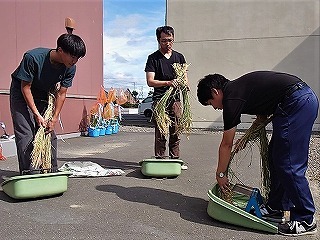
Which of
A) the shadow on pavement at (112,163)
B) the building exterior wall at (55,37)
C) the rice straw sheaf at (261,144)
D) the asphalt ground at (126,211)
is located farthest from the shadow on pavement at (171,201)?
the building exterior wall at (55,37)

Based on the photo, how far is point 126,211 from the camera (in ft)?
11.5

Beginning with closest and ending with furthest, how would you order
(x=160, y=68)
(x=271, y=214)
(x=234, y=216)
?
(x=234, y=216) → (x=271, y=214) → (x=160, y=68)

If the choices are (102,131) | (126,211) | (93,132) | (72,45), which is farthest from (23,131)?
(102,131)

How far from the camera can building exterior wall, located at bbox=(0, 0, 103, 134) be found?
7203 mm

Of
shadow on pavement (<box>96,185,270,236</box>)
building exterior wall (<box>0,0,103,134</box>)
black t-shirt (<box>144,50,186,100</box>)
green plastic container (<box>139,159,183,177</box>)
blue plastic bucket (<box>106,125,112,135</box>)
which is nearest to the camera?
shadow on pavement (<box>96,185,270,236</box>)

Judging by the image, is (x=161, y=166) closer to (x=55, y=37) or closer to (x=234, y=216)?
(x=234, y=216)

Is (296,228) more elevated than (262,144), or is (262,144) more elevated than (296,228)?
(262,144)

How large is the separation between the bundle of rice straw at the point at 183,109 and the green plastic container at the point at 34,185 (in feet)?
4.82

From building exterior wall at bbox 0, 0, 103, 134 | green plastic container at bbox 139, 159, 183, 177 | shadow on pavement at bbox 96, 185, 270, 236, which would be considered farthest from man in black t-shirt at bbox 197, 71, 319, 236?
building exterior wall at bbox 0, 0, 103, 134

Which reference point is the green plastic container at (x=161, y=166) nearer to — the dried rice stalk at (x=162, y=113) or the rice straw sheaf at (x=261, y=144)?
the dried rice stalk at (x=162, y=113)

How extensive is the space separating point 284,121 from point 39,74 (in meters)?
2.34

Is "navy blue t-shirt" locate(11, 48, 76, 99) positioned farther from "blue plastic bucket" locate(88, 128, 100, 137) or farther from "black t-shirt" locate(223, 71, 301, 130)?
"blue plastic bucket" locate(88, 128, 100, 137)

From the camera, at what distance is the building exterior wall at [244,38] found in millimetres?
14117

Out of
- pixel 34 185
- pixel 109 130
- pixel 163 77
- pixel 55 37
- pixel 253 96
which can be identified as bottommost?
pixel 109 130
